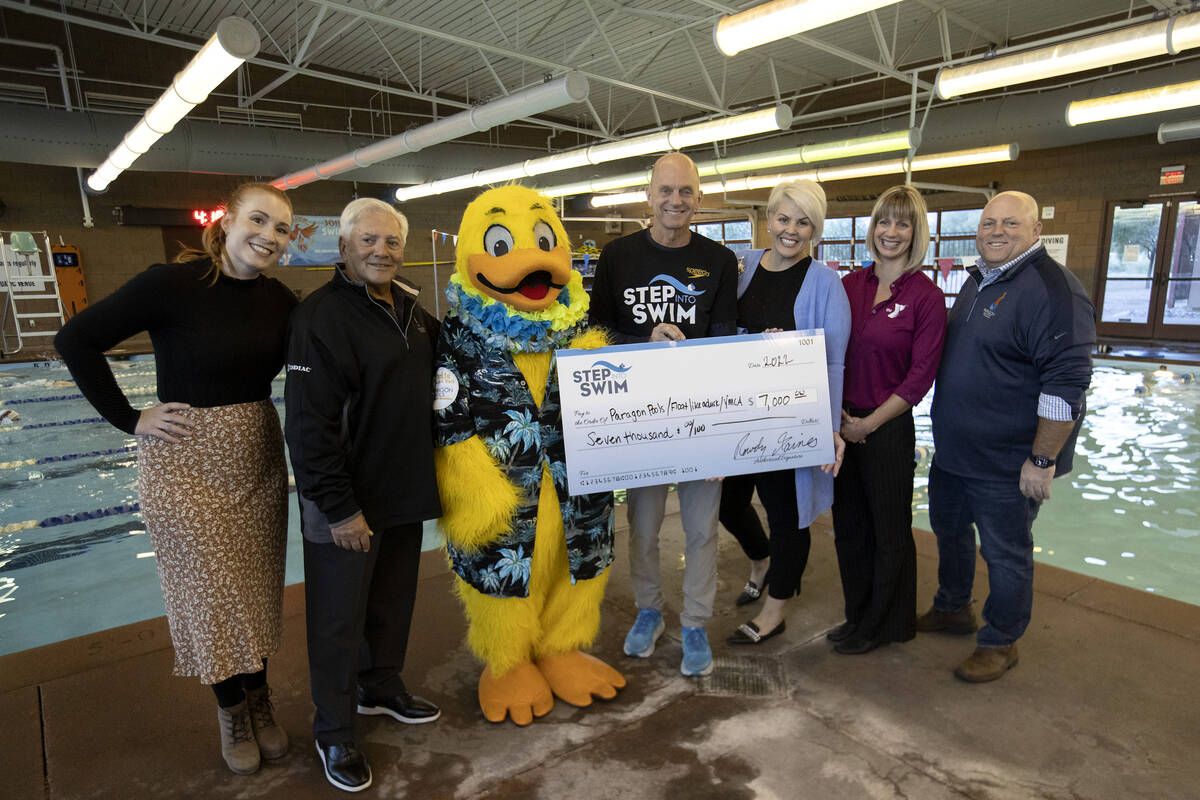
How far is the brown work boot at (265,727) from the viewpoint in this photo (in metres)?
1.80

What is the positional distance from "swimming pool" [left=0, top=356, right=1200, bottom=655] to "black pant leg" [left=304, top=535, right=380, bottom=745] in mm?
359

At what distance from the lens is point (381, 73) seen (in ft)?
39.5

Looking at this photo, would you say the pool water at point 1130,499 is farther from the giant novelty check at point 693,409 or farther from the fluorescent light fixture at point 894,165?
the fluorescent light fixture at point 894,165

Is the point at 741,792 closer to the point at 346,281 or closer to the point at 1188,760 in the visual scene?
the point at 1188,760

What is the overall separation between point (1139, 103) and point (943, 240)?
24.2 ft

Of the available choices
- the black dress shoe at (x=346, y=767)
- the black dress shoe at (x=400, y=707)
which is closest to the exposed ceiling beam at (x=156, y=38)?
the black dress shoe at (x=400, y=707)

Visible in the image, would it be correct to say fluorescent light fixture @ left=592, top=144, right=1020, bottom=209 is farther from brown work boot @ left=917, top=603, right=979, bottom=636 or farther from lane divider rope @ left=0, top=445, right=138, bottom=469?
lane divider rope @ left=0, top=445, right=138, bottom=469

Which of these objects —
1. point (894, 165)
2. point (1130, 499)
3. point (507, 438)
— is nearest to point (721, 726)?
point (507, 438)

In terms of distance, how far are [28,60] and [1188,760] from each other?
49.3 ft

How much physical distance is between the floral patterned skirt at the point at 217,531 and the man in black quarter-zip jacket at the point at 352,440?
0.43 feet

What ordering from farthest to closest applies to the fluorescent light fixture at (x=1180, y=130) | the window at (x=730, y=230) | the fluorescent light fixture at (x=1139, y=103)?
the window at (x=730, y=230)
the fluorescent light fixture at (x=1180, y=130)
the fluorescent light fixture at (x=1139, y=103)

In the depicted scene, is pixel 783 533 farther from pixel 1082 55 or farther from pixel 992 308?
pixel 1082 55

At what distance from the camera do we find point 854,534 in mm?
2314

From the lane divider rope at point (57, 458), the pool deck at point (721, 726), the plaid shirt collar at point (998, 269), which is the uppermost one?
the plaid shirt collar at point (998, 269)
